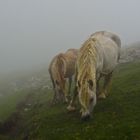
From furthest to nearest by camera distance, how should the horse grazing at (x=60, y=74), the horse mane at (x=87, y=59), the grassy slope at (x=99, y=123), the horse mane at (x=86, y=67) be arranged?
1. the horse grazing at (x=60, y=74)
2. the horse mane at (x=87, y=59)
3. the horse mane at (x=86, y=67)
4. the grassy slope at (x=99, y=123)

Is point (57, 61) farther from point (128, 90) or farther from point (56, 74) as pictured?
point (128, 90)

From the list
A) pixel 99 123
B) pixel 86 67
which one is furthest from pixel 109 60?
pixel 99 123

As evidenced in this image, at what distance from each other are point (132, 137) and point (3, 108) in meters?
23.4

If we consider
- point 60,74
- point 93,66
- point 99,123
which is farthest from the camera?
point 60,74

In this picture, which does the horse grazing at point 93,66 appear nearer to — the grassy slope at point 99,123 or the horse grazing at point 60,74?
the grassy slope at point 99,123

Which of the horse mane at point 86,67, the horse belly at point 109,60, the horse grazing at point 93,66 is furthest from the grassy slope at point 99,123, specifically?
the horse belly at point 109,60

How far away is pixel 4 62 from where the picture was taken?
5546 inches

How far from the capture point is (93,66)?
17.5 metres

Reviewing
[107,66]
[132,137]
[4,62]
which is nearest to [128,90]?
[107,66]

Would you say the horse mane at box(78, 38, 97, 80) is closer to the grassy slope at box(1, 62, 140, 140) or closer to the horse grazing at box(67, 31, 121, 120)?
the horse grazing at box(67, 31, 121, 120)

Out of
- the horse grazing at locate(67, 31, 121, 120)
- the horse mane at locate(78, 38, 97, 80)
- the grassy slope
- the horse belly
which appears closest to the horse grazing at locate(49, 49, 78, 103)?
the grassy slope

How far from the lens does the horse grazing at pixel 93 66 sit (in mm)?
16641

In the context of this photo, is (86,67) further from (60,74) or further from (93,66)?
(60,74)

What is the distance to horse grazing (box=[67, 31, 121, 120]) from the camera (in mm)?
16641
